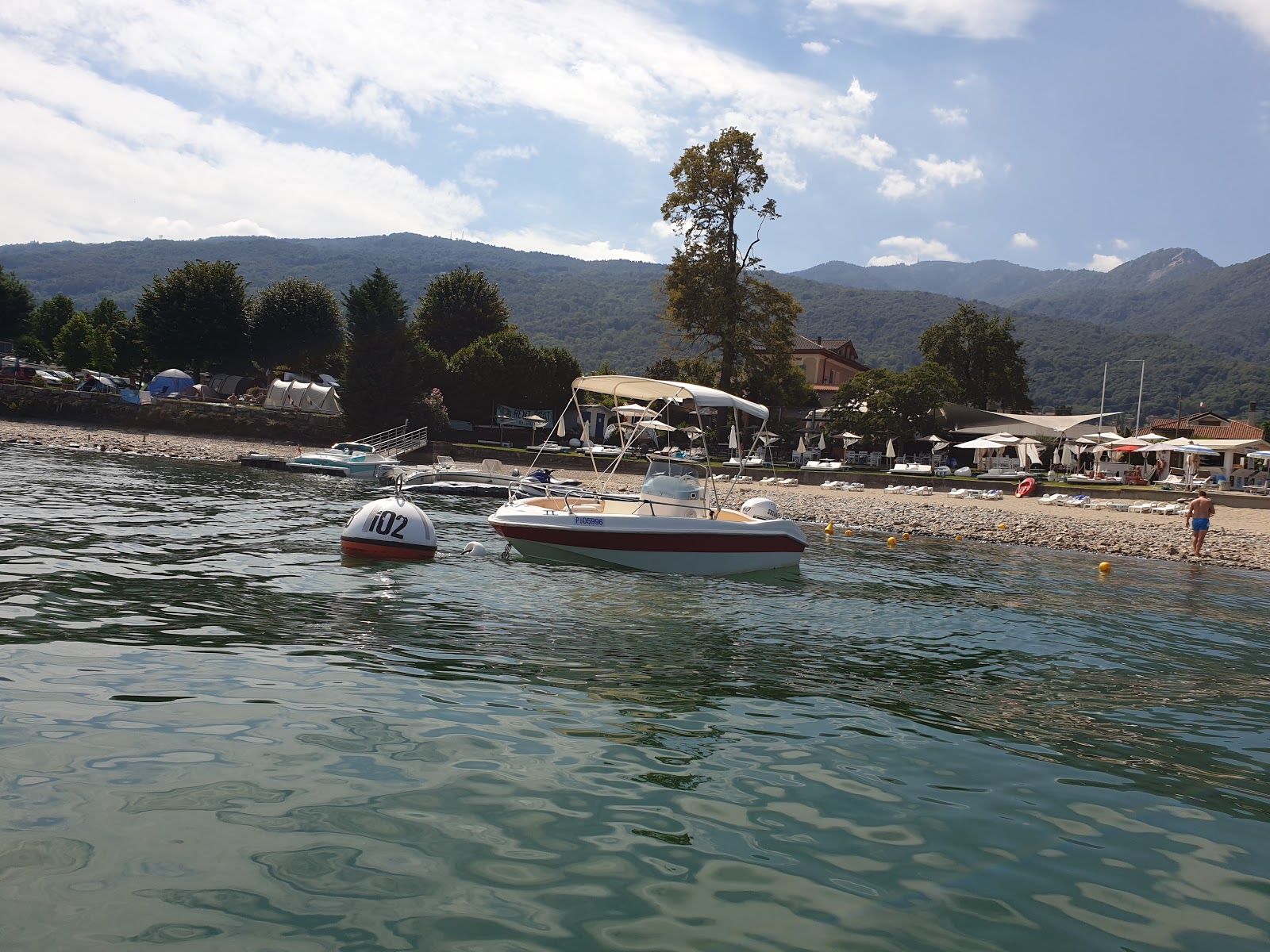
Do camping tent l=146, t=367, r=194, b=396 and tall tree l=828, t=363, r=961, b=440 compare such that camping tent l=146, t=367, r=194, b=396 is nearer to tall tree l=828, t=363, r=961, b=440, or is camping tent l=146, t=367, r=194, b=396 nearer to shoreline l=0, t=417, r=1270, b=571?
shoreline l=0, t=417, r=1270, b=571

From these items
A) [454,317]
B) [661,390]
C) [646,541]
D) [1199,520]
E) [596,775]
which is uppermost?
[454,317]

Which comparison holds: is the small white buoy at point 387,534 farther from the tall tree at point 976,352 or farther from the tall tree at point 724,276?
the tall tree at point 976,352

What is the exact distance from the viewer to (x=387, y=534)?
15461 mm

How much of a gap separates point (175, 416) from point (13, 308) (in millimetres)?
51768

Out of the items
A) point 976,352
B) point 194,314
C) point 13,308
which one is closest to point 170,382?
point 194,314

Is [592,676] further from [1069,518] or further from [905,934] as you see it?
[1069,518]

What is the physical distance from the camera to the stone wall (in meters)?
56.0

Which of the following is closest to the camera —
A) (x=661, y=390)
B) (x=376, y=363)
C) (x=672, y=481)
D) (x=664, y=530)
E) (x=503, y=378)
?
(x=664, y=530)

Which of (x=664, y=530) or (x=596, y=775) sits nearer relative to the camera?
(x=596, y=775)

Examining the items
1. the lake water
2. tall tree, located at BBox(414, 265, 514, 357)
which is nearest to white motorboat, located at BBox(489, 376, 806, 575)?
the lake water

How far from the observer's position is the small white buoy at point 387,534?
15461 millimetres

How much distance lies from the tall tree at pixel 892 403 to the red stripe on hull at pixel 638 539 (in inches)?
1620

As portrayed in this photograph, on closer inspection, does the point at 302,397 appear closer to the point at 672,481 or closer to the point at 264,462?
the point at 264,462

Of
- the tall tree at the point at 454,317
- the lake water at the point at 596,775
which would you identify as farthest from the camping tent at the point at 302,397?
the lake water at the point at 596,775
